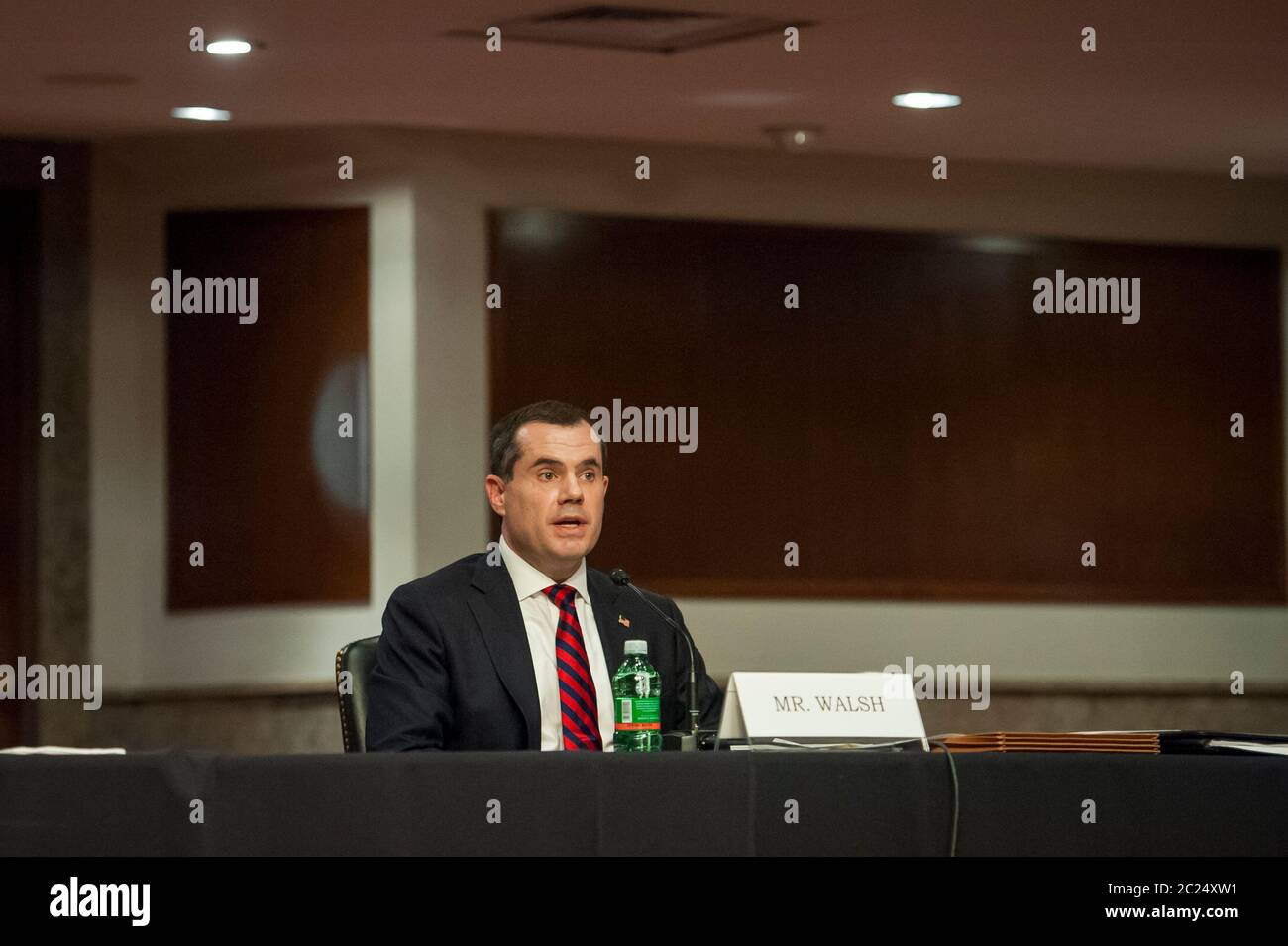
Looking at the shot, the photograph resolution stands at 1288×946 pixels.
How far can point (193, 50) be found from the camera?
5.95m

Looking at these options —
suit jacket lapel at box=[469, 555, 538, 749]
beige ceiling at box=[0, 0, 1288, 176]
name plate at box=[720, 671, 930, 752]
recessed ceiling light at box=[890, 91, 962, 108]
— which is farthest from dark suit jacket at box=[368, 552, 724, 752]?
recessed ceiling light at box=[890, 91, 962, 108]

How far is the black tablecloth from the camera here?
2.41 metres

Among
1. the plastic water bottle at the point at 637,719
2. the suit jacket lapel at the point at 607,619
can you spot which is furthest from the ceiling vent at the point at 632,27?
the plastic water bottle at the point at 637,719

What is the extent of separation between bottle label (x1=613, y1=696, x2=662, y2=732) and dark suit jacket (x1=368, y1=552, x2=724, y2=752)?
24cm

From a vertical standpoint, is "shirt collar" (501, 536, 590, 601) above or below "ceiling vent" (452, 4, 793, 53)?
below

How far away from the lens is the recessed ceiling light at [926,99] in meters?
6.50

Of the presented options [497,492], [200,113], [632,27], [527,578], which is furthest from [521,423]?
[200,113]

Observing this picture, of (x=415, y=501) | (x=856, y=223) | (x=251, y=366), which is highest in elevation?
(x=856, y=223)

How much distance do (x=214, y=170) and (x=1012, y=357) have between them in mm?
3100

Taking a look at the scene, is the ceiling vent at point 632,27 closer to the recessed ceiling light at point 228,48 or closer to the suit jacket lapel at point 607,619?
the recessed ceiling light at point 228,48

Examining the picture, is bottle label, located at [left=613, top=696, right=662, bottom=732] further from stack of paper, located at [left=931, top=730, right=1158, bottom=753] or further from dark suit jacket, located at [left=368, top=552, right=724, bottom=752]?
stack of paper, located at [left=931, top=730, right=1158, bottom=753]

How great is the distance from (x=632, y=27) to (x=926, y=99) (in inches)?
49.2

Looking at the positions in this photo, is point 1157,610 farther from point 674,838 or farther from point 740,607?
point 674,838
